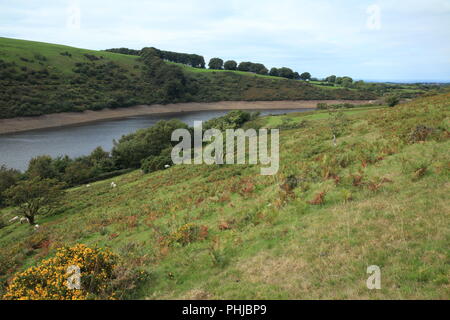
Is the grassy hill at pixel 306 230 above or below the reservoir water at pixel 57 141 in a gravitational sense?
above

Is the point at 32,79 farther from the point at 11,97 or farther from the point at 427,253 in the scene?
the point at 427,253

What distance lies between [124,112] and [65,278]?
11339 cm

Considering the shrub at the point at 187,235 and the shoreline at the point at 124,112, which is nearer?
the shrub at the point at 187,235

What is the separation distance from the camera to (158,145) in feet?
171

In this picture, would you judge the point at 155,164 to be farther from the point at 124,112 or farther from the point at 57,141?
the point at 124,112

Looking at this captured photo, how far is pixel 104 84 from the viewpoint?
411ft

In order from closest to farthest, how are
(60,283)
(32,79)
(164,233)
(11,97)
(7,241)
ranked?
(60,283), (164,233), (7,241), (11,97), (32,79)

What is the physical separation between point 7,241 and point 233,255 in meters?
19.9

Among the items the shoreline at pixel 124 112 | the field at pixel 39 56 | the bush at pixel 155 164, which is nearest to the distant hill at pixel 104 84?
the field at pixel 39 56

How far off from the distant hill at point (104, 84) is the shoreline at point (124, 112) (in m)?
2.09

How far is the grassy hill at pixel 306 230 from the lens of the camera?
6.65m

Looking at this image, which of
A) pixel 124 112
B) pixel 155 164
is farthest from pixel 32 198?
pixel 124 112

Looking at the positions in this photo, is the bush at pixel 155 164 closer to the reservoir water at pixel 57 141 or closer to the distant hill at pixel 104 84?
the reservoir water at pixel 57 141

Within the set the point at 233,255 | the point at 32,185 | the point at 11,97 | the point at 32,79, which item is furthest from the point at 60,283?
the point at 32,79
